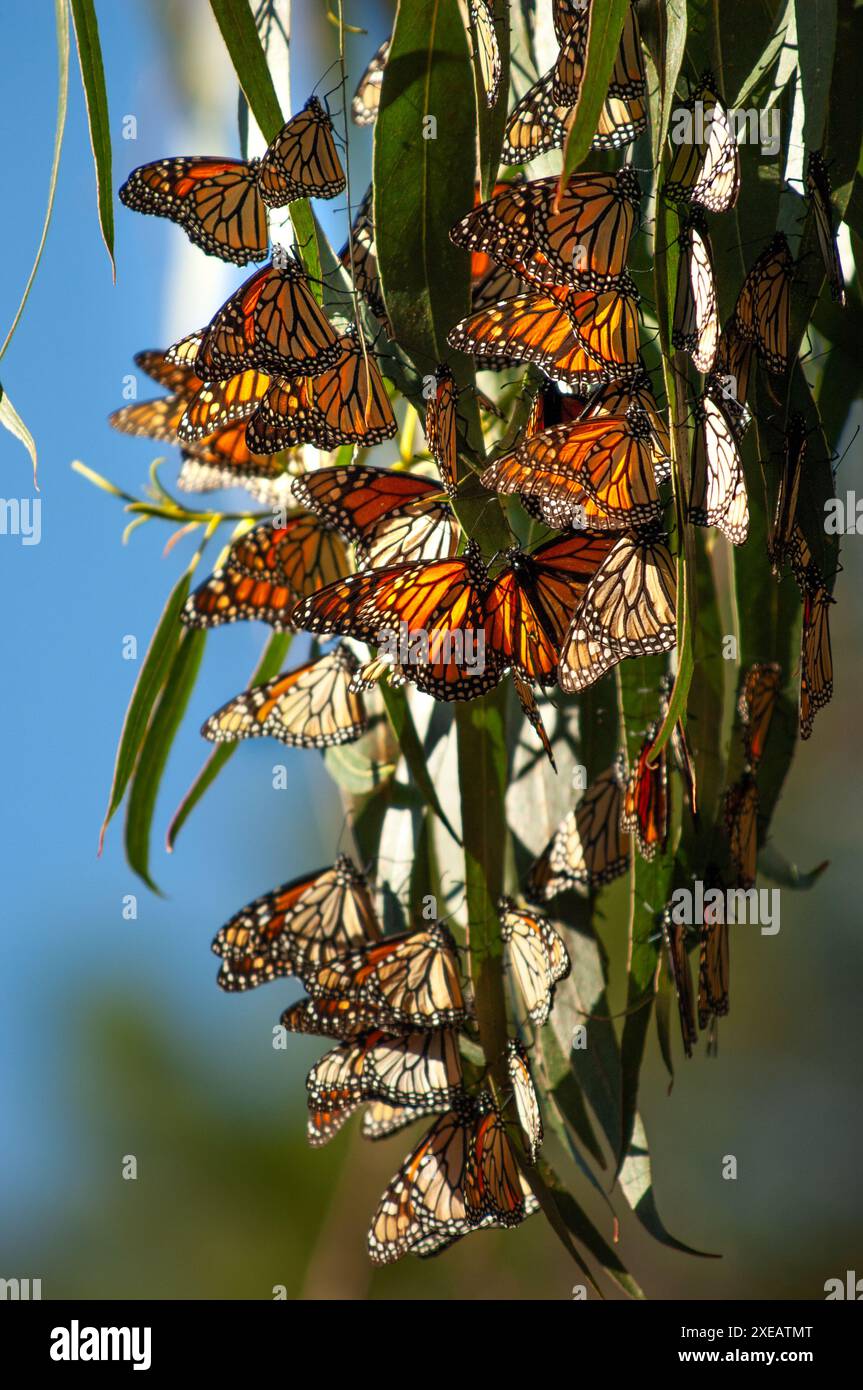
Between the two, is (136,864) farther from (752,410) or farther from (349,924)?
(752,410)

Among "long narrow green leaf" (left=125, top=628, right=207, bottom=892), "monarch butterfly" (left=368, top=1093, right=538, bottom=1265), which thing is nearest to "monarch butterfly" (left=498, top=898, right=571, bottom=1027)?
"monarch butterfly" (left=368, top=1093, right=538, bottom=1265)

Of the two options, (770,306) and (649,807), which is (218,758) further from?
(770,306)

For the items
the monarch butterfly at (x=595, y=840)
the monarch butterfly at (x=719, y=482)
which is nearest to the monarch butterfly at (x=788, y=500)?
the monarch butterfly at (x=719, y=482)

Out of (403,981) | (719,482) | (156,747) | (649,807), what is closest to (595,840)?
(649,807)

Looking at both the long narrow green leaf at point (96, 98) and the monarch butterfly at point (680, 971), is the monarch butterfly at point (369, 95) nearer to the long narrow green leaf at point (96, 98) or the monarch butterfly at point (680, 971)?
the long narrow green leaf at point (96, 98)

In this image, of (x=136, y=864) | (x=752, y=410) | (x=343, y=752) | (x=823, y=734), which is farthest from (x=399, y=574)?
(x=823, y=734)

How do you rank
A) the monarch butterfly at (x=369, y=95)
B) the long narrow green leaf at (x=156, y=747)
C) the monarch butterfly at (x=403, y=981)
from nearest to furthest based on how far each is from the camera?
1. the monarch butterfly at (x=403, y=981)
2. the monarch butterfly at (x=369, y=95)
3. the long narrow green leaf at (x=156, y=747)
